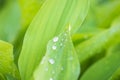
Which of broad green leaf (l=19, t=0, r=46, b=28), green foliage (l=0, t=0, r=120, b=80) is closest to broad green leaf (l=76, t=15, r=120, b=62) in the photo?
green foliage (l=0, t=0, r=120, b=80)

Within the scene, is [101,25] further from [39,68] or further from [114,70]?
[39,68]

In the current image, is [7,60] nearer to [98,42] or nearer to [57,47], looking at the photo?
[57,47]

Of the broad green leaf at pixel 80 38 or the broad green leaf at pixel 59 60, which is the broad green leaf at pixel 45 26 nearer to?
the broad green leaf at pixel 59 60

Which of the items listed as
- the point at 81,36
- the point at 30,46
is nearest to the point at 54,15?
the point at 30,46

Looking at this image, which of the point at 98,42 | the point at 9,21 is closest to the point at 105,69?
the point at 98,42

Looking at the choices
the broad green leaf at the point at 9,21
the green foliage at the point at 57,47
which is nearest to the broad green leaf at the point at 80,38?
the green foliage at the point at 57,47

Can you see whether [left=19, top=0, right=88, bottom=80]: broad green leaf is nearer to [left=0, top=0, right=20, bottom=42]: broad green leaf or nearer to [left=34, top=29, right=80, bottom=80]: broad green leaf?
[left=34, top=29, right=80, bottom=80]: broad green leaf

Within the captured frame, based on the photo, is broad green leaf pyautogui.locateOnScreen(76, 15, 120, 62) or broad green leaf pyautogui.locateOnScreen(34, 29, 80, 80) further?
broad green leaf pyautogui.locateOnScreen(76, 15, 120, 62)
